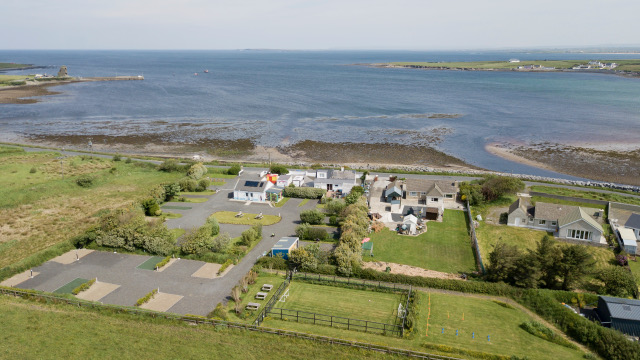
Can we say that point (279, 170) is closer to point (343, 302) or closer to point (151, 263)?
point (151, 263)

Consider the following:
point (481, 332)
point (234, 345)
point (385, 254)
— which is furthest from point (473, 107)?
point (234, 345)

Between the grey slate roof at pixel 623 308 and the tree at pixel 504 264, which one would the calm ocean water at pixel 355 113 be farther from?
the grey slate roof at pixel 623 308

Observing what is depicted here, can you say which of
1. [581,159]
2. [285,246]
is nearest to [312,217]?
[285,246]

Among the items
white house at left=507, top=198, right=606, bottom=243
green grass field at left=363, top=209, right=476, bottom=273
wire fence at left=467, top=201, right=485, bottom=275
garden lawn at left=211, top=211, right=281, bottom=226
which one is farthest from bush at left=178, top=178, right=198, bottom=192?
white house at left=507, top=198, right=606, bottom=243

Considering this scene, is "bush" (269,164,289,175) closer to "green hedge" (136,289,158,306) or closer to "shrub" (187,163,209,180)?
"shrub" (187,163,209,180)

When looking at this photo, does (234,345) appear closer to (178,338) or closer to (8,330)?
(178,338)

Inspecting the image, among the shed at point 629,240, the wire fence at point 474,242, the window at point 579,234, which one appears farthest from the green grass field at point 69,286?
the shed at point 629,240
